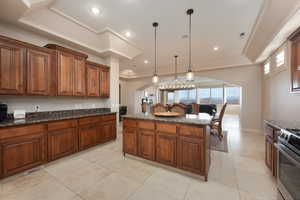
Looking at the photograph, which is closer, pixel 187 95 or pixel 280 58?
pixel 280 58

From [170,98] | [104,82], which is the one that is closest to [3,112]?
[104,82]

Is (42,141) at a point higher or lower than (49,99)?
lower

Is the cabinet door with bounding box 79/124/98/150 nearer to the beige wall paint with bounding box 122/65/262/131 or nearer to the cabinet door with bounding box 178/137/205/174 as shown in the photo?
the cabinet door with bounding box 178/137/205/174

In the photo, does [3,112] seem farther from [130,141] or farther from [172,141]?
[172,141]

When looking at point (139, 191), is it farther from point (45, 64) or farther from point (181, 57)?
point (181, 57)

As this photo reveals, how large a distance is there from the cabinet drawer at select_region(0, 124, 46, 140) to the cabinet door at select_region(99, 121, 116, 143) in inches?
51.3

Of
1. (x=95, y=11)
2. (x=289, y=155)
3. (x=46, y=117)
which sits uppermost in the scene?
(x=95, y=11)

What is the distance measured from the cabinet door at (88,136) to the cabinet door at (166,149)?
71.0 inches

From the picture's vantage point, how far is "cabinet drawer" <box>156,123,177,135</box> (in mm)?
2136

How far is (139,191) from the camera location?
1720mm

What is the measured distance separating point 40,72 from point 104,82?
1579 millimetres

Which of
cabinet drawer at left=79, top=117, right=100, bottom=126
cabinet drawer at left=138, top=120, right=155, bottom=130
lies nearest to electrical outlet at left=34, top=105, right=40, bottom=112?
cabinet drawer at left=79, top=117, right=100, bottom=126

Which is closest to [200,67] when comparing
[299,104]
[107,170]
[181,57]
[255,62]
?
[181,57]

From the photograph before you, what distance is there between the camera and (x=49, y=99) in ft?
9.61
